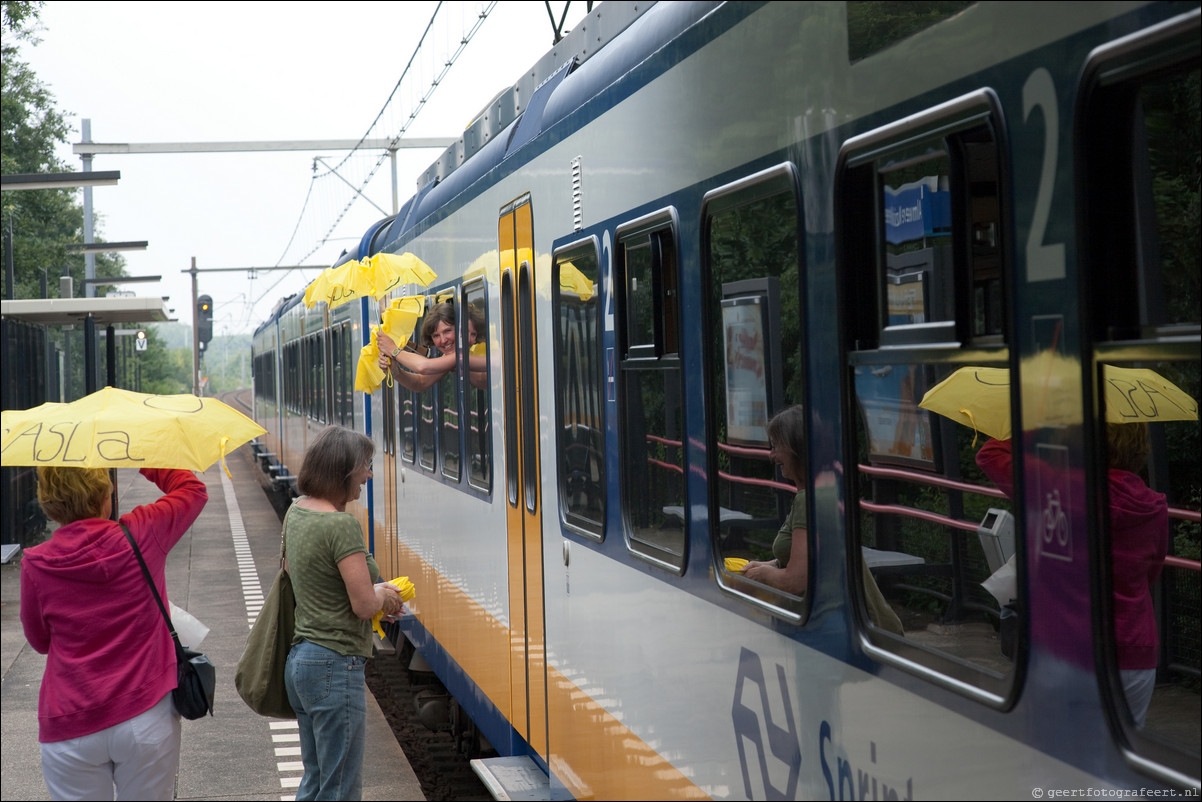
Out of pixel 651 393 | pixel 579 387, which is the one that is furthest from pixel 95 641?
pixel 651 393

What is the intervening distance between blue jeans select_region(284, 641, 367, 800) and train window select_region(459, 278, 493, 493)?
152 centimetres

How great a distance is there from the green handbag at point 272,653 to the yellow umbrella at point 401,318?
9.10 feet

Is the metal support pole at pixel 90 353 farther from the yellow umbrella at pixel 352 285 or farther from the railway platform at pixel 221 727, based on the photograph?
the yellow umbrella at pixel 352 285

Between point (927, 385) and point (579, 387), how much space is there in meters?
2.47

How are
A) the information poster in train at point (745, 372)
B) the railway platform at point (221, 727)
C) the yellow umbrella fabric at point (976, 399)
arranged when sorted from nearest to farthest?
the yellow umbrella fabric at point (976, 399) → the information poster in train at point (745, 372) → the railway platform at point (221, 727)

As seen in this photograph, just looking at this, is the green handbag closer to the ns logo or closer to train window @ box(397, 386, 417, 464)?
the ns logo

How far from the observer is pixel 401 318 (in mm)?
7883

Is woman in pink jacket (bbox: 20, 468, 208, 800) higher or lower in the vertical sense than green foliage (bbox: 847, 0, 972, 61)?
lower

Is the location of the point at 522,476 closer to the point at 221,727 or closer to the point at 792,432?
the point at 792,432

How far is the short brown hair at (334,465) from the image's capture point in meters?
5.08

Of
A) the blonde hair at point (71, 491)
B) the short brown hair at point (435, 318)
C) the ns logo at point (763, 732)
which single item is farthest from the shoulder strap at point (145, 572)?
the short brown hair at point (435, 318)

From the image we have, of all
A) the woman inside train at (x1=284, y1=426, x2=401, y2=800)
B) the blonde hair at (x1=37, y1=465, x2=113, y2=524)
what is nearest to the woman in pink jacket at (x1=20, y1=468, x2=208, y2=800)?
the blonde hair at (x1=37, y1=465, x2=113, y2=524)

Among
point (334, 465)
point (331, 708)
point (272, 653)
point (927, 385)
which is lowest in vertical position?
point (331, 708)

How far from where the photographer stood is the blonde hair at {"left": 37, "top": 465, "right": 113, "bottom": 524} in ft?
14.1
